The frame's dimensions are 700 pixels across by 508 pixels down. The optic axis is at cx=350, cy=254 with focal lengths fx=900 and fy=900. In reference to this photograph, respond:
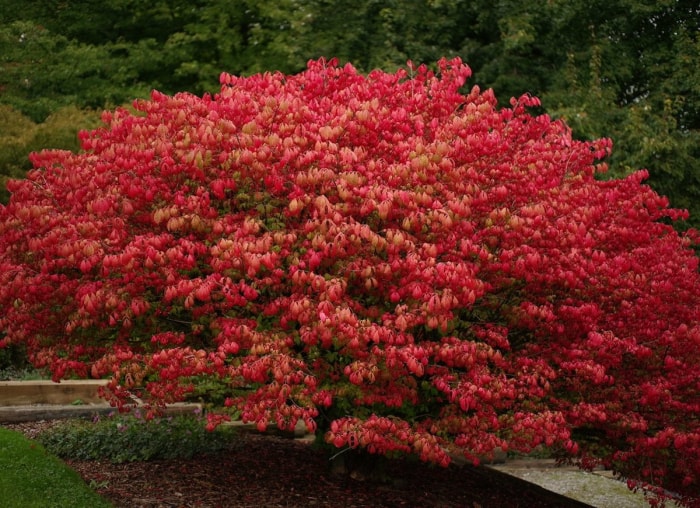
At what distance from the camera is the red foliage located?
7109 millimetres

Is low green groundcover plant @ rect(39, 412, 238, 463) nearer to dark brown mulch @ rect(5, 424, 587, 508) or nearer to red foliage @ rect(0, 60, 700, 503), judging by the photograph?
dark brown mulch @ rect(5, 424, 587, 508)

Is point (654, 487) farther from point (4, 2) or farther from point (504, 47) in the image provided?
point (4, 2)

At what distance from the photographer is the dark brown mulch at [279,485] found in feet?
28.7

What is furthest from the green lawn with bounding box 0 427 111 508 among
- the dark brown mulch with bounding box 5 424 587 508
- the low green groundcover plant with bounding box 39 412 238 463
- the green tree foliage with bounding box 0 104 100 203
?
the green tree foliage with bounding box 0 104 100 203

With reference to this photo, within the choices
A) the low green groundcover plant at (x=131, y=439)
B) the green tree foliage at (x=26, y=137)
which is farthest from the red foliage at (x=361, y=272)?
the green tree foliage at (x=26, y=137)

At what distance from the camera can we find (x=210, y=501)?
8594mm

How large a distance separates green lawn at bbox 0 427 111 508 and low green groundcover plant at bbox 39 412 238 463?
1.30 m

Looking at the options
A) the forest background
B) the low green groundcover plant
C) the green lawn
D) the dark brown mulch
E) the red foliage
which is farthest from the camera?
the forest background

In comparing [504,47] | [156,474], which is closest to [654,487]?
[156,474]

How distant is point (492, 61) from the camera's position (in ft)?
62.4

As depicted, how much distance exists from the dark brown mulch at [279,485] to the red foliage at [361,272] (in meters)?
1.02

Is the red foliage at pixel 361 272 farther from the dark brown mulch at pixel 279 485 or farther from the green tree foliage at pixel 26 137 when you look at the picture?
the green tree foliage at pixel 26 137

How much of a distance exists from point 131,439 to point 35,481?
2155 mm

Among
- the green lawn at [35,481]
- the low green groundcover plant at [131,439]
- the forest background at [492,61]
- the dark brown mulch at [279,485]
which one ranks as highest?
the forest background at [492,61]
